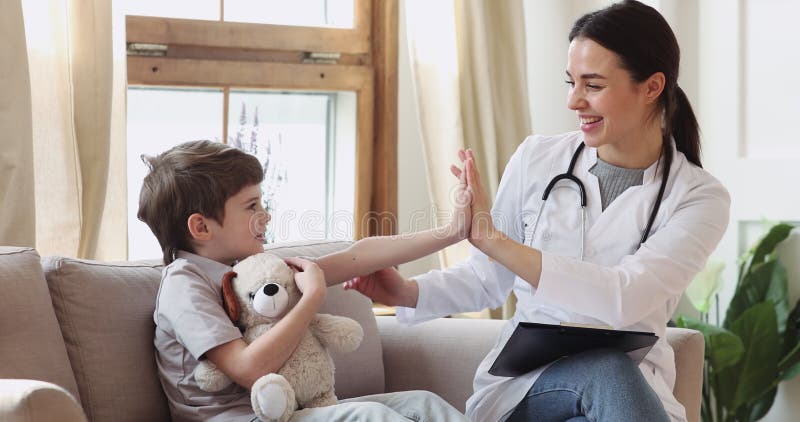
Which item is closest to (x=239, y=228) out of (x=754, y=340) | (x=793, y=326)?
(x=754, y=340)

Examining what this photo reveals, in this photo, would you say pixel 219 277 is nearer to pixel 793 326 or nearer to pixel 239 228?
pixel 239 228

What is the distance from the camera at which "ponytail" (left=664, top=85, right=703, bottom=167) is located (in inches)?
77.5

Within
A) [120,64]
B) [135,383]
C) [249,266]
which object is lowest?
[135,383]

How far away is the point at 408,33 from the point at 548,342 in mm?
1562

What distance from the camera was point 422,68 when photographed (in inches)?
119

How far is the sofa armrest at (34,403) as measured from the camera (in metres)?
1.28

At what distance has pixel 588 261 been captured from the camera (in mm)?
1887

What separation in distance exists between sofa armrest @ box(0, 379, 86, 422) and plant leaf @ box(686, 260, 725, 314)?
2153 mm

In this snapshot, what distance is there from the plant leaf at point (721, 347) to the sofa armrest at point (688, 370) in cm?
93

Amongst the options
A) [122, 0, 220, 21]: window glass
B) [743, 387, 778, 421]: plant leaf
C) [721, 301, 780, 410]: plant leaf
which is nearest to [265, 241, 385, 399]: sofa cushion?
[122, 0, 220, 21]: window glass

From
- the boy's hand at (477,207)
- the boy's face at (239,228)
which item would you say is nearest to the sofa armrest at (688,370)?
the boy's hand at (477,207)

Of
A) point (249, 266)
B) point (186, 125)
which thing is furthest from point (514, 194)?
point (186, 125)

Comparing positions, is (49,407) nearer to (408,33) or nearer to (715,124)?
(408,33)

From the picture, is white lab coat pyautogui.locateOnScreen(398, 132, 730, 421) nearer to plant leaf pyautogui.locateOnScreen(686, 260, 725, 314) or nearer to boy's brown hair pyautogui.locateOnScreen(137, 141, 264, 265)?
boy's brown hair pyautogui.locateOnScreen(137, 141, 264, 265)
